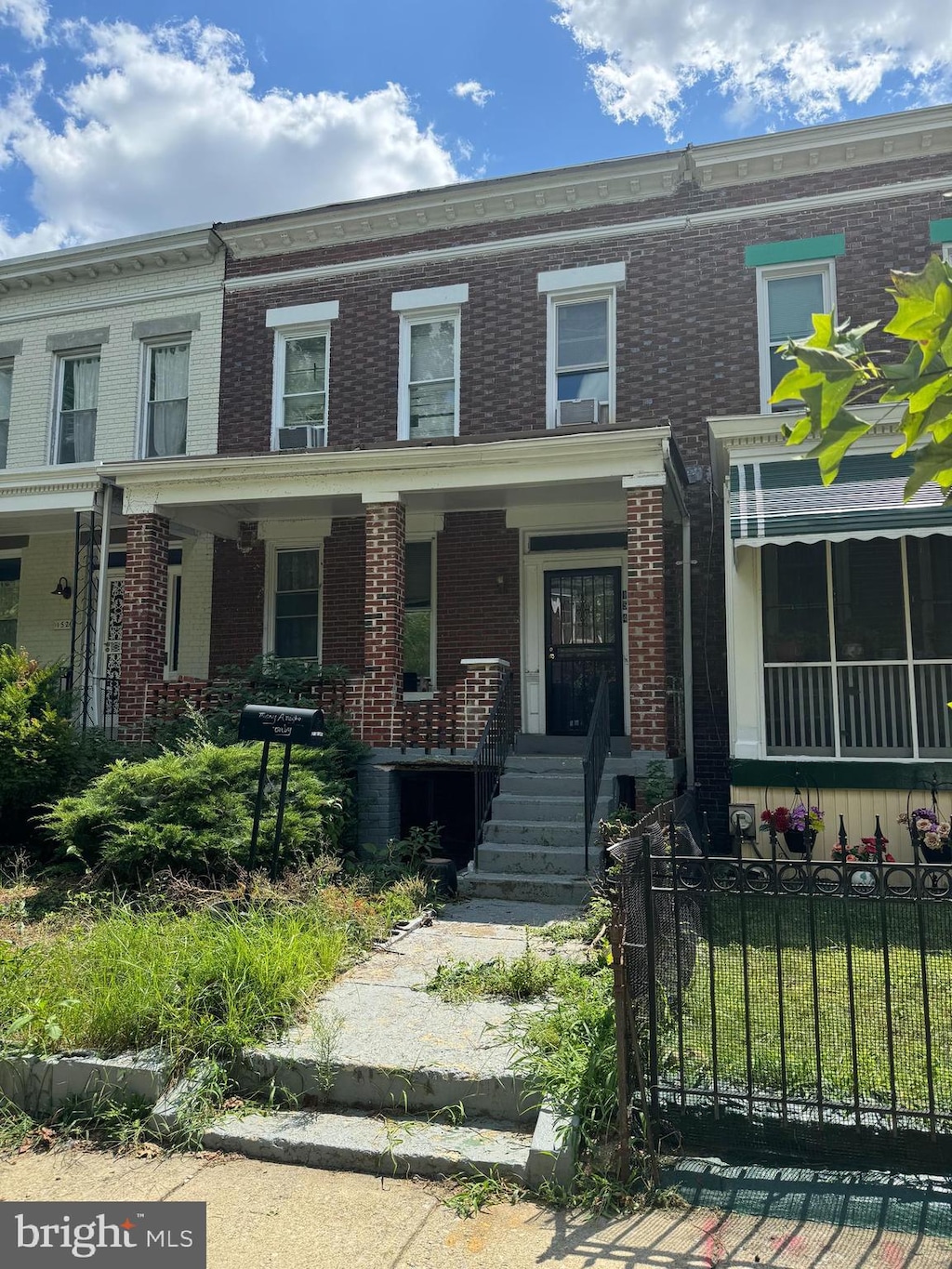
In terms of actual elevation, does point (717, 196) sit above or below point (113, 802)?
above

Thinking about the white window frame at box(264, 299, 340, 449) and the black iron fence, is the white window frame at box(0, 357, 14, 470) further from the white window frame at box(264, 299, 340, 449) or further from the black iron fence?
the black iron fence

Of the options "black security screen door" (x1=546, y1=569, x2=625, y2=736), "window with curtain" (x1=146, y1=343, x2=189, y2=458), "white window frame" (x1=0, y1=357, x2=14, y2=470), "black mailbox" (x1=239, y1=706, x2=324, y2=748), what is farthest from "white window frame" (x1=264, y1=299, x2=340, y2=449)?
"black mailbox" (x1=239, y1=706, x2=324, y2=748)

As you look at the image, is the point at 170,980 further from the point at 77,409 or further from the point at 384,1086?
the point at 77,409

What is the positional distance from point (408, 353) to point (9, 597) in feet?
24.5

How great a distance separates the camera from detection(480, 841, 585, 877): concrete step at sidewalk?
8.50 m

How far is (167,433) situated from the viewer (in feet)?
47.3

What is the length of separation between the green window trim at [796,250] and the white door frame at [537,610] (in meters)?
4.11

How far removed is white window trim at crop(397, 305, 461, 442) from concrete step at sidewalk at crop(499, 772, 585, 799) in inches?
216

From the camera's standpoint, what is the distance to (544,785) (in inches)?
377

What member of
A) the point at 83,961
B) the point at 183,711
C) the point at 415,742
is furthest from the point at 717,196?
the point at 83,961

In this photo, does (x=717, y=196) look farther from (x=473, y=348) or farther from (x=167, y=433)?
(x=167, y=433)

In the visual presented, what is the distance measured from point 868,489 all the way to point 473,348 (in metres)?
6.12

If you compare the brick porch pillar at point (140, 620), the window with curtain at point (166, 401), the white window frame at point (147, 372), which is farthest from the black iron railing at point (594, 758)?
the white window frame at point (147, 372)

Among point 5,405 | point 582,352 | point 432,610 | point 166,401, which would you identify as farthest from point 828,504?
point 5,405
